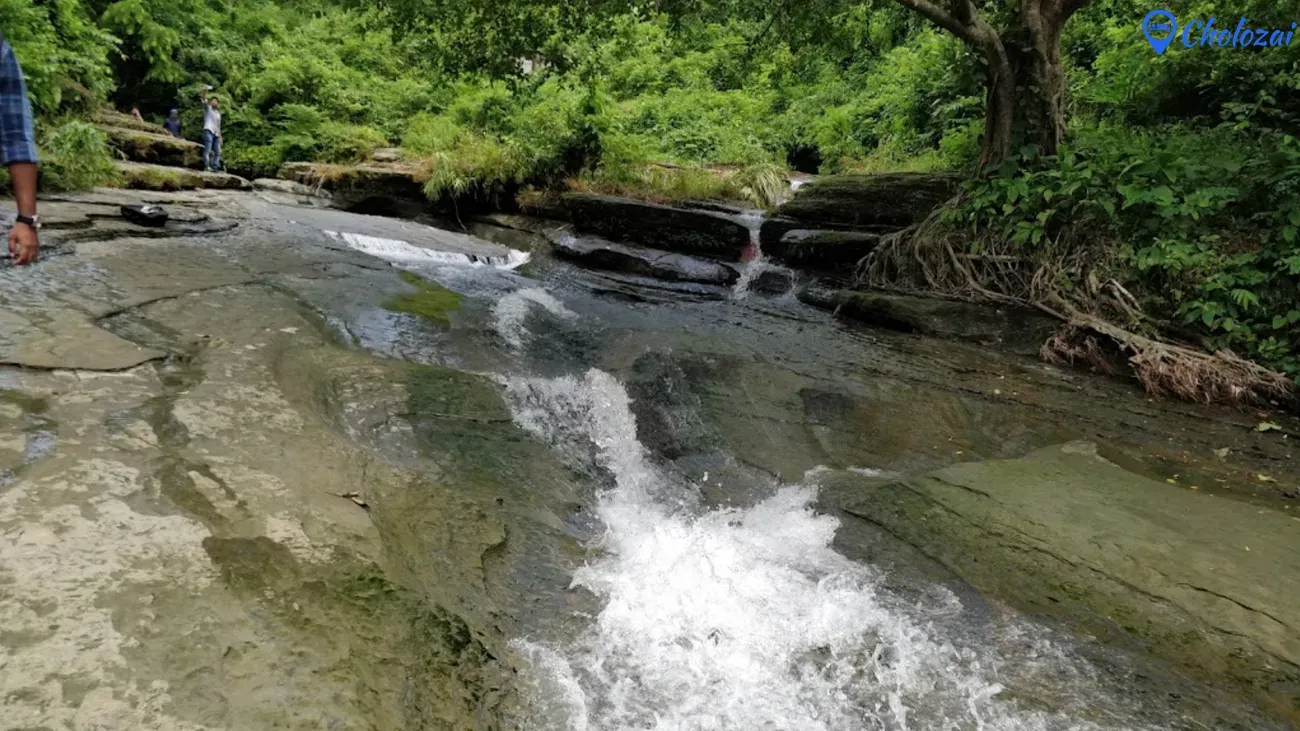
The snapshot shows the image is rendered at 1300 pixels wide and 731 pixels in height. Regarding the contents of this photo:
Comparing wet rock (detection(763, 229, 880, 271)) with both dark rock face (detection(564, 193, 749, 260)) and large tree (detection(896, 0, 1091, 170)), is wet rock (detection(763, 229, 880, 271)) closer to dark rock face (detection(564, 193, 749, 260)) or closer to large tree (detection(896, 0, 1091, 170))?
dark rock face (detection(564, 193, 749, 260))

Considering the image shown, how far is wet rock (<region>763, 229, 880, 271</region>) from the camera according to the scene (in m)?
9.10

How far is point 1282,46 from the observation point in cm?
786

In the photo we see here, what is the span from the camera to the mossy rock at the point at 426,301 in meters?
5.94

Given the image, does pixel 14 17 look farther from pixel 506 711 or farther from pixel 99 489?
pixel 506 711

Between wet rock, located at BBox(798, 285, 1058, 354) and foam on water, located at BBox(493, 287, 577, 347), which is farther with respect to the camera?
wet rock, located at BBox(798, 285, 1058, 354)

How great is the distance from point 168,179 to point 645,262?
7.42m

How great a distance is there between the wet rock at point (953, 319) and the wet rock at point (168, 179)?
9893 millimetres

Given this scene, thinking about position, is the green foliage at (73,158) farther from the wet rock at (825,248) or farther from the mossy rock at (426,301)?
the wet rock at (825,248)

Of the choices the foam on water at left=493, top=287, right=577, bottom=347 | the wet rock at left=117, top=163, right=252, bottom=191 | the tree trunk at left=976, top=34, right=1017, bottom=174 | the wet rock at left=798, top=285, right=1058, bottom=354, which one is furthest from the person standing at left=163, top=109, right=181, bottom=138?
the tree trunk at left=976, top=34, right=1017, bottom=174

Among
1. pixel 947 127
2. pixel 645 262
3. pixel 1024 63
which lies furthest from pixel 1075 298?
pixel 947 127

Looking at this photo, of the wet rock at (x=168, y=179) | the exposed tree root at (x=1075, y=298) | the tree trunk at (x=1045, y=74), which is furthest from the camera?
the wet rock at (x=168, y=179)

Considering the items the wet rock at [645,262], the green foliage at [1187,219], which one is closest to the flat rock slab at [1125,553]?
the green foliage at [1187,219]

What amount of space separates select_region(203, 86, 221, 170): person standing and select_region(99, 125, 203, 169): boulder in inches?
6.7

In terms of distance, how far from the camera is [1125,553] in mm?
3064
